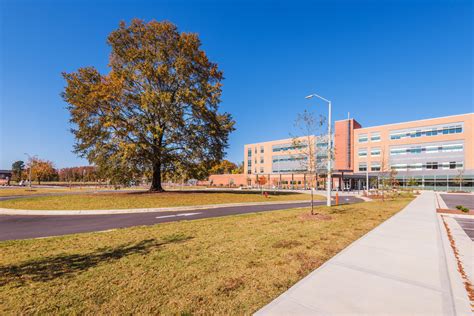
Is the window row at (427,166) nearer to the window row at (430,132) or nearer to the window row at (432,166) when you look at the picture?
the window row at (432,166)

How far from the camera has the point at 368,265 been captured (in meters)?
5.11

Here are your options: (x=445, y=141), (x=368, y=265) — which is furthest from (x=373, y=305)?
(x=445, y=141)

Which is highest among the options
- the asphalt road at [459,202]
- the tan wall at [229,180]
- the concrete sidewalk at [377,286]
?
the concrete sidewalk at [377,286]

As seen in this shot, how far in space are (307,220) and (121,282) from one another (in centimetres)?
872

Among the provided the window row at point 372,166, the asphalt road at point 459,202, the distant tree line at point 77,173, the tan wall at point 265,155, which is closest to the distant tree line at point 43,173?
the distant tree line at point 77,173

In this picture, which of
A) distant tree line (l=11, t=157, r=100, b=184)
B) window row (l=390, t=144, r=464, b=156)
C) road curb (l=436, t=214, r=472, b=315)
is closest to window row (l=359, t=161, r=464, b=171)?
window row (l=390, t=144, r=464, b=156)

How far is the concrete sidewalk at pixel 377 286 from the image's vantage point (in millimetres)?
3365

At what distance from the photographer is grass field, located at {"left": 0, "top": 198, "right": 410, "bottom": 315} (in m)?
3.42

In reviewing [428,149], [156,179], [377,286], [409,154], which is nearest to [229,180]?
[409,154]

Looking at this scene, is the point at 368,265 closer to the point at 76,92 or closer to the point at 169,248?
the point at 169,248

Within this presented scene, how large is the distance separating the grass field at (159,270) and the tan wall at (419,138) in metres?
46.4

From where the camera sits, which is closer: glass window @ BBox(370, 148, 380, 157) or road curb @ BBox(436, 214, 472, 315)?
road curb @ BBox(436, 214, 472, 315)

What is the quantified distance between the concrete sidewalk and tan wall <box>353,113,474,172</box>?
148ft

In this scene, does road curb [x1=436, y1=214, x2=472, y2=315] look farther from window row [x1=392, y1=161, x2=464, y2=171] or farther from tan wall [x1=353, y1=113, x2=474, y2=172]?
window row [x1=392, y1=161, x2=464, y2=171]
